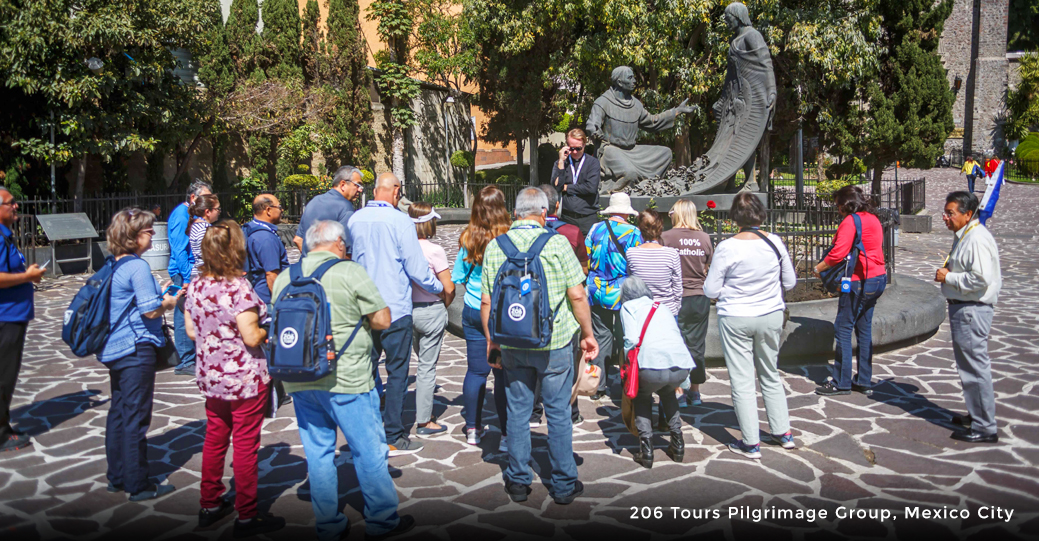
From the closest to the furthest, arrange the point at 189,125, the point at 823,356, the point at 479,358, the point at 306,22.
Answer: the point at 479,358, the point at 823,356, the point at 189,125, the point at 306,22

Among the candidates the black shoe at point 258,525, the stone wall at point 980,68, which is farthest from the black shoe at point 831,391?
the stone wall at point 980,68

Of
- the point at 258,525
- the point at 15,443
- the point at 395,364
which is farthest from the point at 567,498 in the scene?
the point at 15,443

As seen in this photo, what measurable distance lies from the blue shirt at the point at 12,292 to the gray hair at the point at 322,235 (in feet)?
9.04

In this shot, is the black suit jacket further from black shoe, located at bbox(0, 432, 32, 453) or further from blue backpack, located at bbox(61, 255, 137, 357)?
black shoe, located at bbox(0, 432, 32, 453)

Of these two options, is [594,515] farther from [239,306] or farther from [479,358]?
[239,306]

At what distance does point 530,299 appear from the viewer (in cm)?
404

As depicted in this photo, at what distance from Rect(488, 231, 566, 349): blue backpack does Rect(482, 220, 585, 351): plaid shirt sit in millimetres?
54

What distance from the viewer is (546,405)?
→ 431cm

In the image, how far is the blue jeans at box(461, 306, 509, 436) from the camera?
5070mm

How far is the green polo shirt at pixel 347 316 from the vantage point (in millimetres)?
3717

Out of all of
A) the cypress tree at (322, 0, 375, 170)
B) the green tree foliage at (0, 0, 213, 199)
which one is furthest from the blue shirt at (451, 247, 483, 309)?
the cypress tree at (322, 0, 375, 170)

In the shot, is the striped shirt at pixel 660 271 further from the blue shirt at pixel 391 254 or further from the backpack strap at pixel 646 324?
the blue shirt at pixel 391 254

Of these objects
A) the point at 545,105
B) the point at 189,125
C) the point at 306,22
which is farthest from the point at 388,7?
the point at 189,125

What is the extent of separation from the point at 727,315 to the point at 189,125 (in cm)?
→ 1566
